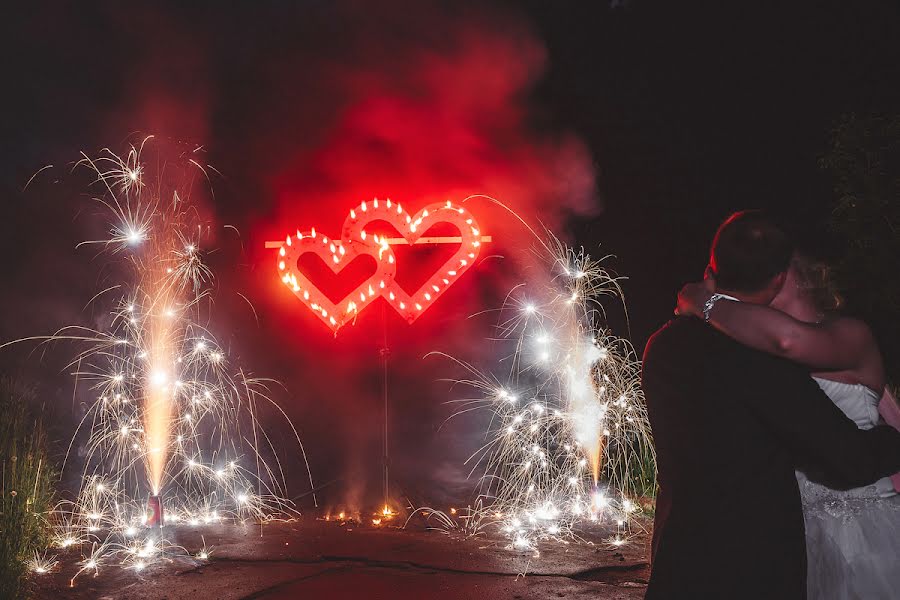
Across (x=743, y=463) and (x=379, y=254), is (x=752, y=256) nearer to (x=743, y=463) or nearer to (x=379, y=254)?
(x=743, y=463)

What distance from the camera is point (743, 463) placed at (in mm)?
1782

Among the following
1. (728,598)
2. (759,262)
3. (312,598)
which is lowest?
(312,598)

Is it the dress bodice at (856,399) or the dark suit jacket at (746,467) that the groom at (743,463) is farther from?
the dress bodice at (856,399)

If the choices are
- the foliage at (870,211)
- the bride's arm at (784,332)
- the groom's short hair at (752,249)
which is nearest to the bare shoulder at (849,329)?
the bride's arm at (784,332)

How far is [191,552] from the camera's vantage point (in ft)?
20.1

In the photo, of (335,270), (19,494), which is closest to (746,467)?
(19,494)

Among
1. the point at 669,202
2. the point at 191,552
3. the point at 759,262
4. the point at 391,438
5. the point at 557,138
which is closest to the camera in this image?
the point at 759,262

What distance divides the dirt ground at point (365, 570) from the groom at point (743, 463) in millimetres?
3563

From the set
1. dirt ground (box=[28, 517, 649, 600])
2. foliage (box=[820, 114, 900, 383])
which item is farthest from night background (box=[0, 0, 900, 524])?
foliage (box=[820, 114, 900, 383])

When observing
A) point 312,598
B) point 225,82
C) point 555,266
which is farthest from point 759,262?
point 225,82

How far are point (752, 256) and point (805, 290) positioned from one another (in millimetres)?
537

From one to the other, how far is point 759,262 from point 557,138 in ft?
25.1

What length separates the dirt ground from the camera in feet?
17.1

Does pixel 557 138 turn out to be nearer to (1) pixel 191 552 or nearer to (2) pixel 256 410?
(2) pixel 256 410
